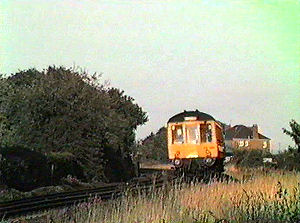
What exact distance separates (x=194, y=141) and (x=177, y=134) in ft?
2.93

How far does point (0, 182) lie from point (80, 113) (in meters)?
11.0

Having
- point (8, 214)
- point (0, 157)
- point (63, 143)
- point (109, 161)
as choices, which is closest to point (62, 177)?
point (63, 143)

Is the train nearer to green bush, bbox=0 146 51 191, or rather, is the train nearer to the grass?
green bush, bbox=0 146 51 191

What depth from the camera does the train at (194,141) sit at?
2492cm

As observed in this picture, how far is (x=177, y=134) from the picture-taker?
2548 cm

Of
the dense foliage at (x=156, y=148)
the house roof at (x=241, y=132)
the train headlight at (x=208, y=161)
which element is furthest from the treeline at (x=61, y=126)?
the house roof at (x=241, y=132)

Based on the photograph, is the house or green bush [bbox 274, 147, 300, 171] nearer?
green bush [bbox 274, 147, 300, 171]

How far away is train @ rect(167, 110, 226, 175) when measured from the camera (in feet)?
81.8

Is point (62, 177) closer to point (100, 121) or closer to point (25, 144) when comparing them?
point (25, 144)

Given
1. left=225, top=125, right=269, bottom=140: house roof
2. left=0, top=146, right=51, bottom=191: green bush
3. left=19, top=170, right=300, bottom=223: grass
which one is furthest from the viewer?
left=225, top=125, right=269, bottom=140: house roof

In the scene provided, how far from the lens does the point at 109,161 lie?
36.8 metres

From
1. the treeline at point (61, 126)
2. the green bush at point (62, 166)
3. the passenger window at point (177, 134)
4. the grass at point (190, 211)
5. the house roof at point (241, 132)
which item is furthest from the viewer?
the house roof at point (241, 132)

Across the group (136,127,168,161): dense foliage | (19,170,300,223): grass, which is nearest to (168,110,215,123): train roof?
(19,170,300,223): grass

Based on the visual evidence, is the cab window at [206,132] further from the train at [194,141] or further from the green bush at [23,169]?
the green bush at [23,169]
